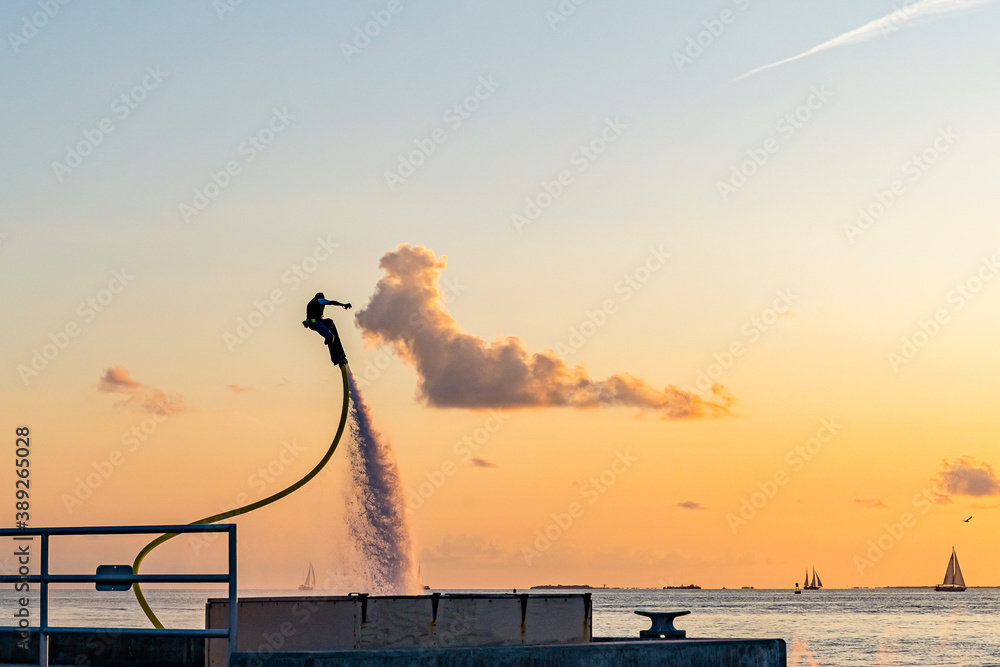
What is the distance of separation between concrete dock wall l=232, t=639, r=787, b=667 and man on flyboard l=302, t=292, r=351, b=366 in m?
7.30

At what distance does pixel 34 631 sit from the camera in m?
16.2

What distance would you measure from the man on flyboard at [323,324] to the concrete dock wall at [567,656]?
24.0 ft

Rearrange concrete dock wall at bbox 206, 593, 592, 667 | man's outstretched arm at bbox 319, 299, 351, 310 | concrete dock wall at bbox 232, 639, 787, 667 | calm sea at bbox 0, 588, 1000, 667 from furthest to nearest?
calm sea at bbox 0, 588, 1000, 667
man's outstretched arm at bbox 319, 299, 351, 310
concrete dock wall at bbox 206, 593, 592, 667
concrete dock wall at bbox 232, 639, 787, 667

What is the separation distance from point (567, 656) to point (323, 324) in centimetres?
805

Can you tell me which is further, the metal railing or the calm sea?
the calm sea

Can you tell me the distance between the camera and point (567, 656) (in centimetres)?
1531

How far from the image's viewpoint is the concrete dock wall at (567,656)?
44.4ft

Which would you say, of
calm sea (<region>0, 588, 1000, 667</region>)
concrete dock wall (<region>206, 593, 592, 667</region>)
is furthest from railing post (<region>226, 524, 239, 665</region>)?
calm sea (<region>0, 588, 1000, 667</region>)

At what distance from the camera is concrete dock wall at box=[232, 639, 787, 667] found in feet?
44.4

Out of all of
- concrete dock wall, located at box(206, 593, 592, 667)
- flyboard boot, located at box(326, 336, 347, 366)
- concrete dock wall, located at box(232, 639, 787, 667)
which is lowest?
concrete dock wall, located at box(232, 639, 787, 667)

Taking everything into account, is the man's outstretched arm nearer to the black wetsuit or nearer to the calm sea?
the black wetsuit

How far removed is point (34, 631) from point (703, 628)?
124m

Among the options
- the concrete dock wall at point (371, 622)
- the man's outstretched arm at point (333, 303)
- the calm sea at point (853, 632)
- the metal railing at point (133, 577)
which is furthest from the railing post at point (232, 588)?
the calm sea at point (853, 632)

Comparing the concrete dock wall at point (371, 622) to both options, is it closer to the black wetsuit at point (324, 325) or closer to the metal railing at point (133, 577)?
the metal railing at point (133, 577)
